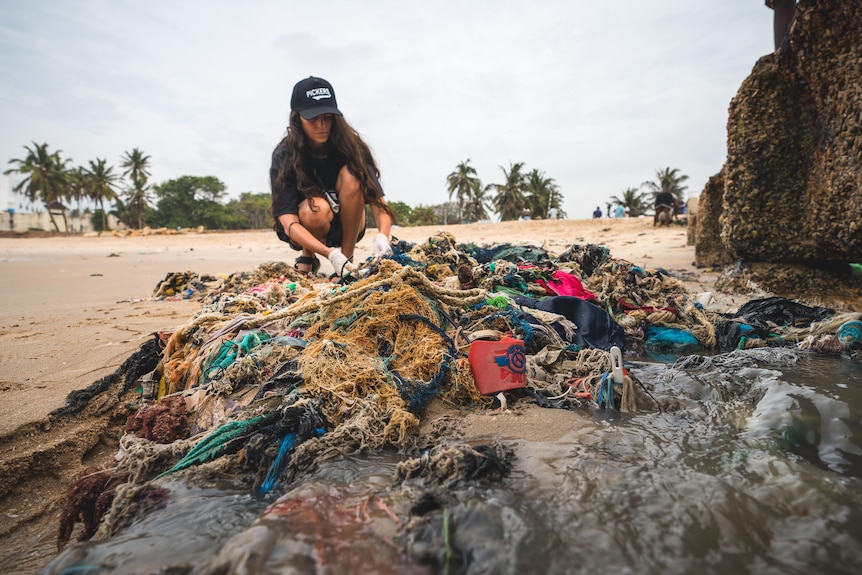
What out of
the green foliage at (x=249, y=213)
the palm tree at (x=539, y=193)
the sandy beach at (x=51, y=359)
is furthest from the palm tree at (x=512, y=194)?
the sandy beach at (x=51, y=359)

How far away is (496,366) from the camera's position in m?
1.73

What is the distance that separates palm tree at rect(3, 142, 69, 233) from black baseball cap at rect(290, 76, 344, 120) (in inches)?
1661

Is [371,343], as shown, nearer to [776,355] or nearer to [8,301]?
[776,355]

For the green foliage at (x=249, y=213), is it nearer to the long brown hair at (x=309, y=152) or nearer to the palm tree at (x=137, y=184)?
the palm tree at (x=137, y=184)

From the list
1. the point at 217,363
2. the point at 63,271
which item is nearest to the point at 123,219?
the point at 63,271

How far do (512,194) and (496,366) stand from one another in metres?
40.1

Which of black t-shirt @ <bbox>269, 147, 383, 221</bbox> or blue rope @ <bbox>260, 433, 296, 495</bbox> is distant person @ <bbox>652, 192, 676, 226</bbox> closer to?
black t-shirt @ <bbox>269, 147, 383, 221</bbox>

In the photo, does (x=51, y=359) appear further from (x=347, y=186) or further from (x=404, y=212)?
(x=404, y=212)

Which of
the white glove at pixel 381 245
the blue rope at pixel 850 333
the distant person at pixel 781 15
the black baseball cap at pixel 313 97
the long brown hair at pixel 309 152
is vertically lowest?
the blue rope at pixel 850 333

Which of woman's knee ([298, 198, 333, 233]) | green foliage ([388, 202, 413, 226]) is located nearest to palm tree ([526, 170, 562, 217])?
green foliage ([388, 202, 413, 226])

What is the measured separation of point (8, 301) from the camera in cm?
444

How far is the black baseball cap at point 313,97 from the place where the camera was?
3.49m

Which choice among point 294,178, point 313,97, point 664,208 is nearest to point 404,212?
point 664,208

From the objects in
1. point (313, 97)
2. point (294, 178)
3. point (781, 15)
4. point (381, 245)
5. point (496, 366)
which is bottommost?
point (496, 366)
